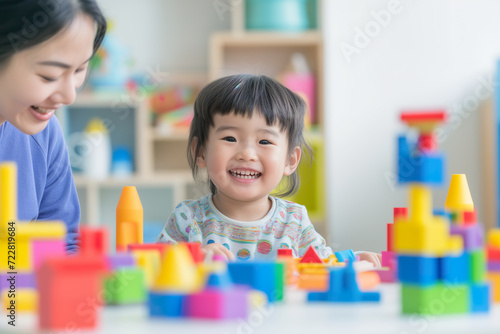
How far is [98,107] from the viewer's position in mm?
3373

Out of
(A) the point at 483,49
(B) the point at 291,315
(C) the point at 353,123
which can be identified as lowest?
(B) the point at 291,315

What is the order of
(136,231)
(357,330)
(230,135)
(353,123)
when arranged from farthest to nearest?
1. (353,123)
2. (230,135)
3. (136,231)
4. (357,330)

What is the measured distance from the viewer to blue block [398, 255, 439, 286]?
0.61 m

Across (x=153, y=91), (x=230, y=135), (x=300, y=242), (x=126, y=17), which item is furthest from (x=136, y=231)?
(x=126, y=17)

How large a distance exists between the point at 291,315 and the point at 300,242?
728mm

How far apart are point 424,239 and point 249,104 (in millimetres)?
713

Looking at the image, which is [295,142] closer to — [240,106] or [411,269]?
[240,106]

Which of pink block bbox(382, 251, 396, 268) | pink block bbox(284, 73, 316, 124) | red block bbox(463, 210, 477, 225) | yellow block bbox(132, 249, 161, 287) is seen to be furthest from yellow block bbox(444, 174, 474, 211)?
pink block bbox(284, 73, 316, 124)

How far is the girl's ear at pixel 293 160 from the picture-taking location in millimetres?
1416

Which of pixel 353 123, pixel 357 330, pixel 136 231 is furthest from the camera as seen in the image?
pixel 353 123

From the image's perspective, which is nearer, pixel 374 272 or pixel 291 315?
pixel 291 315

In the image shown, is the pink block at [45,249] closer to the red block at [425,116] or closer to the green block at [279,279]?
the green block at [279,279]

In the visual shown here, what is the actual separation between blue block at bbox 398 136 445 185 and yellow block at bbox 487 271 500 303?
17cm

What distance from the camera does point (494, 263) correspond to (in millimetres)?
733
